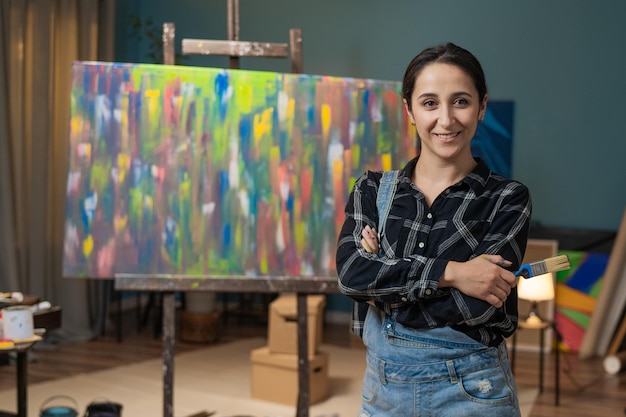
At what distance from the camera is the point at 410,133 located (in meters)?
2.92

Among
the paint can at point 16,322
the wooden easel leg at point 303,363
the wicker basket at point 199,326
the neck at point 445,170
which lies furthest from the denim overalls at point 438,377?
the wicker basket at point 199,326

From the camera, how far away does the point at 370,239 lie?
1713 mm

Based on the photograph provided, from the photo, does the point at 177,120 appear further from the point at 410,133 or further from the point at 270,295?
the point at 270,295

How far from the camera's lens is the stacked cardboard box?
4.44m

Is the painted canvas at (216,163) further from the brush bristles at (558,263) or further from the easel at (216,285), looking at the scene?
the brush bristles at (558,263)

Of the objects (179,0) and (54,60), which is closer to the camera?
(54,60)

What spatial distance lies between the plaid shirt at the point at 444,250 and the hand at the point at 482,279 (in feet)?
0.04

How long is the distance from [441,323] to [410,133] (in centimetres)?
139

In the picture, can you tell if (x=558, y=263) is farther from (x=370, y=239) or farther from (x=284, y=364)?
(x=284, y=364)

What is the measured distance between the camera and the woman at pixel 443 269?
157cm

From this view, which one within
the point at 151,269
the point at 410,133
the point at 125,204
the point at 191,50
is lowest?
the point at 151,269

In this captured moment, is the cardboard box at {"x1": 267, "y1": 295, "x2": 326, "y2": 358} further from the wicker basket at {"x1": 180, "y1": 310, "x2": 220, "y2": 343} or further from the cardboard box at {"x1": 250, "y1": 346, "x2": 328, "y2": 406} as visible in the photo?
the wicker basket at {"x1": 180, "y1": 310, "x2": 220, "y2": 343}

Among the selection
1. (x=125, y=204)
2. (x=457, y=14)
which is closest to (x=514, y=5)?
(x=457, y=14)

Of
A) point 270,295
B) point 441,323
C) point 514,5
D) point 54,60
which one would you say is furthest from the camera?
point 270,295
